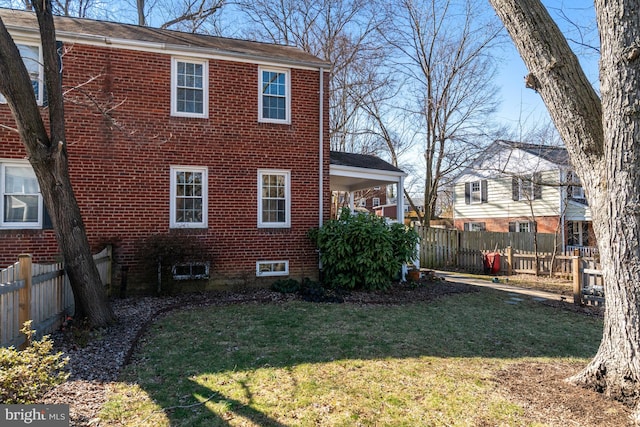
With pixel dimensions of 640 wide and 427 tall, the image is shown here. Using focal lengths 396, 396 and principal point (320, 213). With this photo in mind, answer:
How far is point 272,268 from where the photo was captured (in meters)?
10.5

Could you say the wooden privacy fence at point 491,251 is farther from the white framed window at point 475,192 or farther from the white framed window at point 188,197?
the white framed window at point 188,197

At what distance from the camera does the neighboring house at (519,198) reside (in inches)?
778

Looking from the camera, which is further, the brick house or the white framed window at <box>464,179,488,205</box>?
the white framed window at <box>464,179,488,205</box>

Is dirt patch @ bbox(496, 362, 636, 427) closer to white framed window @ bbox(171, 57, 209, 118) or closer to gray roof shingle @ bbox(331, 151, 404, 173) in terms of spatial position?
gray roof shingle @ bbox(331, 151, 404, 173)

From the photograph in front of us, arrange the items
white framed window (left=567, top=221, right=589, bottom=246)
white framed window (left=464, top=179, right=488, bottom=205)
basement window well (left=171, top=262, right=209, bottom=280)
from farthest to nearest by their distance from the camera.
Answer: white framed window (left=464, top=179, right=488, bottom=205) < white framed window (left=567, top=221, right=589, bottom=246) < basement window well (left=171, top=262, right=209, bottom=280)

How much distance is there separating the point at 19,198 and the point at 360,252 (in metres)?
7.89

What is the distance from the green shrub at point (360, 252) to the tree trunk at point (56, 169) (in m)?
5.30

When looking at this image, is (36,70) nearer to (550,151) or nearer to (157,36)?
(157,36)

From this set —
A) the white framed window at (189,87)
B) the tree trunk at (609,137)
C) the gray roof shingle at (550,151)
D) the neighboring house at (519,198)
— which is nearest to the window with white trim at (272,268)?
the white framed window at (189,87)

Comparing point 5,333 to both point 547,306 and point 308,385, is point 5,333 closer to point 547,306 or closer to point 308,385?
point 308,385

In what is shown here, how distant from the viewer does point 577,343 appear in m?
6.14

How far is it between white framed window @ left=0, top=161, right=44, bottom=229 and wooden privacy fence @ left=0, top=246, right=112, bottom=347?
10.1 feet

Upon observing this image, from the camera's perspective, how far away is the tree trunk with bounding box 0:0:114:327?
5.74 m

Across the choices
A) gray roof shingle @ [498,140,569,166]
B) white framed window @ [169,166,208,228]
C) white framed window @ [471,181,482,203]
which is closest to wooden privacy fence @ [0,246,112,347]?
white framed window @ [169,166,208,228]
